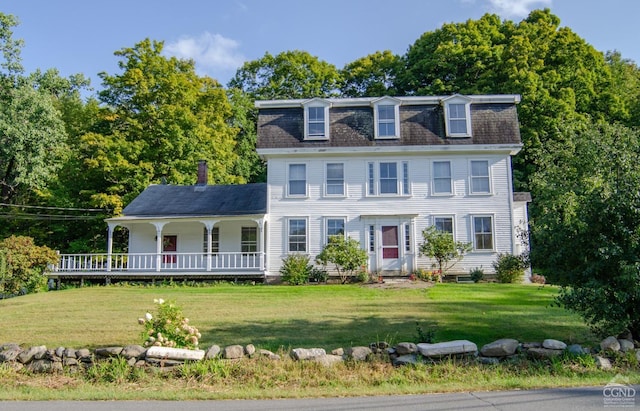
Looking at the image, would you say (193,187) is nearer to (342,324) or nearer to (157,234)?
(157,234)

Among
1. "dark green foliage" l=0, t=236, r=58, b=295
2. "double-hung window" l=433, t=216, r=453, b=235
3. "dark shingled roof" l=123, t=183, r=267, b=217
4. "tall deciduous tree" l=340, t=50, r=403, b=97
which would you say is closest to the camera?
"dark green foliage" l=0, t=236, r=58, b=295

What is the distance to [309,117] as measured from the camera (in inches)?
875

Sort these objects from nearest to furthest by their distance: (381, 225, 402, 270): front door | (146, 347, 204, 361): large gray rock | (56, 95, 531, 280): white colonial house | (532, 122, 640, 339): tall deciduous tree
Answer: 1. (146, 347, 204, 361): large gray rock
2. (532, 122, 640, 339): tall deciduous tree
3. (381, 225, 402, 270): front door
4. (56, 95, 531, 280): white colonial house

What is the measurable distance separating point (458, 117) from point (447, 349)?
1562 cm

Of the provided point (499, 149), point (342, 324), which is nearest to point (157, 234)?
point (342, 324)

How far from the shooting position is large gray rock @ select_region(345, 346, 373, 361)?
8.26m

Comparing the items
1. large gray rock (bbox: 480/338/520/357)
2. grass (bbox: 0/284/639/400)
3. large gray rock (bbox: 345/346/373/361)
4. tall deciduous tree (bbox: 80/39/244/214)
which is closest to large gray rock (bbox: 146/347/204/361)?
grass (bbox: 0/284/639/400)

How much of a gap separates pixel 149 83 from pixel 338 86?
56.1 ft

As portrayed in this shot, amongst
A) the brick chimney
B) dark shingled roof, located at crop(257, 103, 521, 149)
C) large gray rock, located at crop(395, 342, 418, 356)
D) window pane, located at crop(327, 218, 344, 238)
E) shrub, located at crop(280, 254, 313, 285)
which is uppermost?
dark shingled roof, located at crop(257, 103, 521, 149)

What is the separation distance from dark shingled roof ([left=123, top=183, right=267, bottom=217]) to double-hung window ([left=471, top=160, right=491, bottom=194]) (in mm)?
9322

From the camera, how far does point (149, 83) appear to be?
29.7 metres

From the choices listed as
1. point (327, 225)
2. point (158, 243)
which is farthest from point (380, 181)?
point (158, 243)

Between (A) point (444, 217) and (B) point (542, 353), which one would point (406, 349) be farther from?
(A) point (444, 217)

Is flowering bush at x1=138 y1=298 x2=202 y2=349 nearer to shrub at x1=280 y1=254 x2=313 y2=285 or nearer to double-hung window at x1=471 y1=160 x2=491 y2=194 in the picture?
shrub at x1=280 y1=254 x2=313 y2=285
